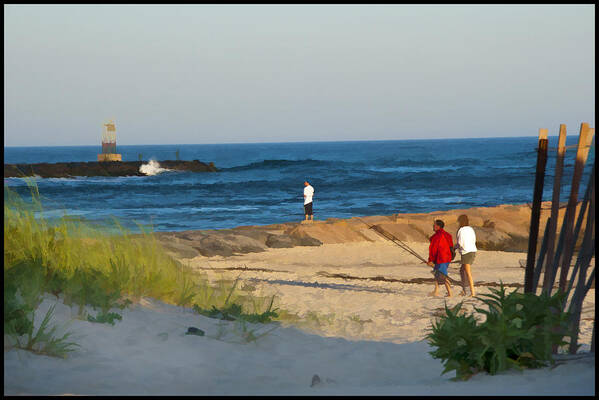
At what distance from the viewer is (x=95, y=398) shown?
153 inches

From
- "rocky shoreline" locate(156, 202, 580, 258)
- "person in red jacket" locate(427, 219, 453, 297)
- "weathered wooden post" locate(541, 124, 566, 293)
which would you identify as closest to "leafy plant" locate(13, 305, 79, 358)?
"weathered wooden post" locate(541, 124, 566, 293)

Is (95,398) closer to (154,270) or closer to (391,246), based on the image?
(154,270)

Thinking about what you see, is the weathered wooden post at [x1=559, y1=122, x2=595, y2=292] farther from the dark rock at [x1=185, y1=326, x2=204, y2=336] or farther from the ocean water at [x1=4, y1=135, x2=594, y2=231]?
the ocean water at [x1=4, y1=135, x2=594, y2=231]

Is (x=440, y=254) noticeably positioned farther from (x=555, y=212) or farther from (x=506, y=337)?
(x=506, y=337)

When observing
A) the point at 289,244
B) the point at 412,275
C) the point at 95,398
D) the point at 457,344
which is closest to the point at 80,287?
the point at 95,398

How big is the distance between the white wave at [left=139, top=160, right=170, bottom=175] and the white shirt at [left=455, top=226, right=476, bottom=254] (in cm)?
5494

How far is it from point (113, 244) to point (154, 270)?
2.13 feet

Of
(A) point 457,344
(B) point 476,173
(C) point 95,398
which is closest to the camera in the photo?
(C) point 95,398

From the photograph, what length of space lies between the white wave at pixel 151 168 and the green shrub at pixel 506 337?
59884 mm

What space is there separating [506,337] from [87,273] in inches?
153

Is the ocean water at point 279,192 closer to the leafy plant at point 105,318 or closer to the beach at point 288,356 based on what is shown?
the beach at point 288,356

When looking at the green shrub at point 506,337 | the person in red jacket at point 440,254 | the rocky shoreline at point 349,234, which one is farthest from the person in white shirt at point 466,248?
the rocky shoreline at point 349,234

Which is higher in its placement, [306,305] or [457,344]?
[457,344]

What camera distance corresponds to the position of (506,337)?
14.5 feet
